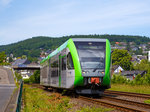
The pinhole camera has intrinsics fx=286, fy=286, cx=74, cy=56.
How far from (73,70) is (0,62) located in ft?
424

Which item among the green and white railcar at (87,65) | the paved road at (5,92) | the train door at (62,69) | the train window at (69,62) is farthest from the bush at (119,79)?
the train window at (69,62)

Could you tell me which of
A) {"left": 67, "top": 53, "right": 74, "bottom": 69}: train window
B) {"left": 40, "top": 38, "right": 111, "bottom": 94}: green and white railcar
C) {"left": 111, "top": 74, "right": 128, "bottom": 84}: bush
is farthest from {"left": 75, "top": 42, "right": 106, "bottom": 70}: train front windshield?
{"left": 111, "top": 74, "right": 128, "bottom": 84}: bush

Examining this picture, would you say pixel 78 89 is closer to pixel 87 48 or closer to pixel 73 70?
pixel 73 70

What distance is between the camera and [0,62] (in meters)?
140

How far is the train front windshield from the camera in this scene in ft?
51.0

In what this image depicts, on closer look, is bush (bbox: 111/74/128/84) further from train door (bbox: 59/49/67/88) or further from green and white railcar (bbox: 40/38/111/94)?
green and white railcar (bbox: 40/38/111/94)

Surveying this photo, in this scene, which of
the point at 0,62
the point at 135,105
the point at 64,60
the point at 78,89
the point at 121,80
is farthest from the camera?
the point at 0,62

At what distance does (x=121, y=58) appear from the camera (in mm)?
121125

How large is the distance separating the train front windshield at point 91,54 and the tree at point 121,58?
104 meters

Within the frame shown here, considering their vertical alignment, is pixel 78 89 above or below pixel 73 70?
below

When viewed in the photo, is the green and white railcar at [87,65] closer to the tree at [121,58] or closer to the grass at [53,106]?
the grass at [53,106]

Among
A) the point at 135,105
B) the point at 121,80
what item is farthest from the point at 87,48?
the point at 121,80

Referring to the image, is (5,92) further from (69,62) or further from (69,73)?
(69,62)

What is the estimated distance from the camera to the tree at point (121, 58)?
393 feet
